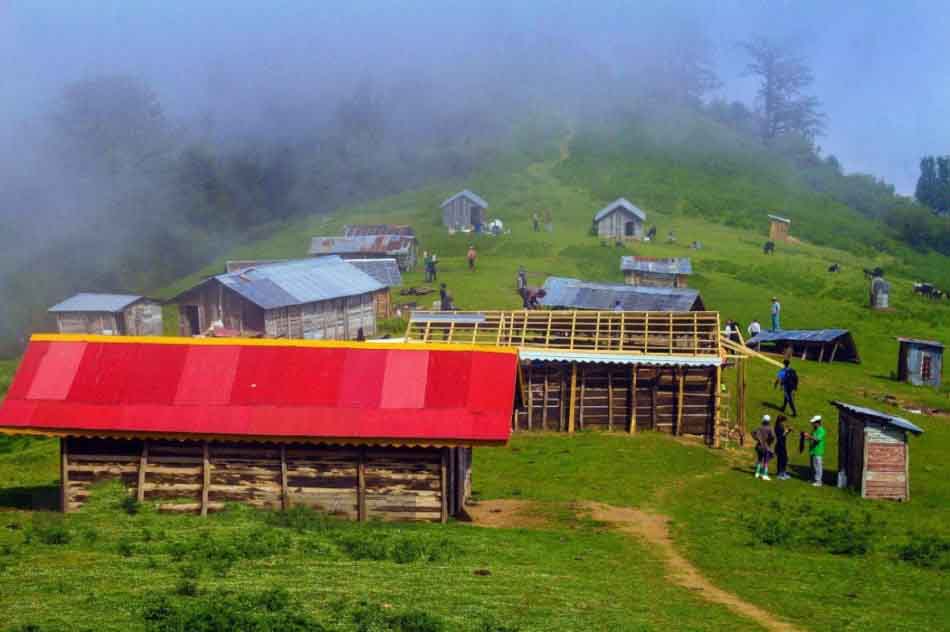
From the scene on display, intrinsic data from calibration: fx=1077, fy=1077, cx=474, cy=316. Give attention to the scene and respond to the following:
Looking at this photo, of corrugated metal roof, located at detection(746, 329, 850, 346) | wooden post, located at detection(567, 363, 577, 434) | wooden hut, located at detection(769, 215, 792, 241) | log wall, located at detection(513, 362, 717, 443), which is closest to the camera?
log wall, located at detection(513, 362, 717, 443)

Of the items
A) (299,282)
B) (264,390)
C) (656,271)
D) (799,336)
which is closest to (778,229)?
(656,271)

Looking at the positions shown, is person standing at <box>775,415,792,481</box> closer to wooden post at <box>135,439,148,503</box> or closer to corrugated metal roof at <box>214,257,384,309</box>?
wooden post at <box>135,439,148,503</box>

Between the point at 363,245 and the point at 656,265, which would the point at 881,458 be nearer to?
the point at 656,265

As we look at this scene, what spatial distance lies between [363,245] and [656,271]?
23887 millimetres

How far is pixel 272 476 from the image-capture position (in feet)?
86.9

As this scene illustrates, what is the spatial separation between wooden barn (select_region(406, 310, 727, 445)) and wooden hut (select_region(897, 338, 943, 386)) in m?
16.7

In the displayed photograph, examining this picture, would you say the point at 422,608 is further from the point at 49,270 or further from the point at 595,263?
the point at 49,270

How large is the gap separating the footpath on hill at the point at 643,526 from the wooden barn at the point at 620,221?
211ft

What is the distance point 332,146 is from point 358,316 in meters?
85.8

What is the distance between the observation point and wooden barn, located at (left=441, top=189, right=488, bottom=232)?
96062 mm

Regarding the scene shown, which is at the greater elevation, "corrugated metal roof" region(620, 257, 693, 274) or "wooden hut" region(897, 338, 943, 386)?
"corrugated metal roof" region(620, 257, 693, 274)

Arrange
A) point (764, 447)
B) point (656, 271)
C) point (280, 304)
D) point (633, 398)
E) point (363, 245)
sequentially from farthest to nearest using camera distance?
1. point (363, 245)
2. point (656, 271)
3. point (280, 304)
4. point (633, 398)
5. point (764, 447)

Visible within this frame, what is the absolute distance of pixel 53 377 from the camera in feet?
90.8

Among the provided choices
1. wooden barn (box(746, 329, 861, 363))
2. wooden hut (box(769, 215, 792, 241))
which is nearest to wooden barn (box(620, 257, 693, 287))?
wooden barn (box(746, 329, 861, 363))
